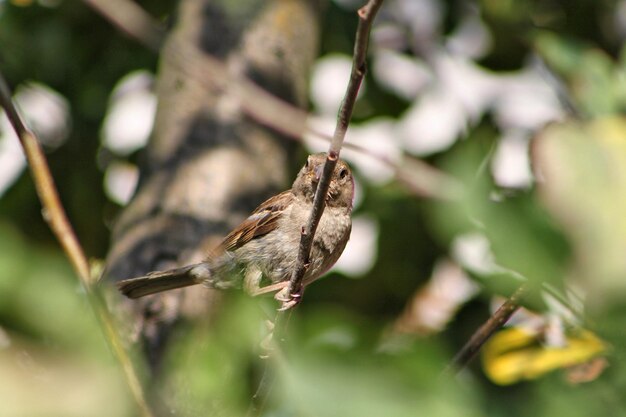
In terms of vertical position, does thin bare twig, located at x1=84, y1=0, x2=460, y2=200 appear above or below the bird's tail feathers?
above

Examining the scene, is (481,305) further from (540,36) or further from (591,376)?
(591,376)

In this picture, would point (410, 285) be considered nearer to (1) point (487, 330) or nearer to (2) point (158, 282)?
(2) point (158, 282)

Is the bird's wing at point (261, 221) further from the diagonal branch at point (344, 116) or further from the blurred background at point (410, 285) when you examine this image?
the diagonal branch at point (344, 116)

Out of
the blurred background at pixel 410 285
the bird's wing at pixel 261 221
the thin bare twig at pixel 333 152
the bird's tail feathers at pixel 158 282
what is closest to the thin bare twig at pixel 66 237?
the blurred background at pixel 410 285

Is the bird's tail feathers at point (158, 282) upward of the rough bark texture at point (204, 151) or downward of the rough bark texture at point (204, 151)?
downward

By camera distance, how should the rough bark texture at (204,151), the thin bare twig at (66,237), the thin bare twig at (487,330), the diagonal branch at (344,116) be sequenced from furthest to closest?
the rough bark texture at (204,151) < the thin bare twig at (487,330) < the diagonal branch at (344,116) < the thin bare twig at (66,237)

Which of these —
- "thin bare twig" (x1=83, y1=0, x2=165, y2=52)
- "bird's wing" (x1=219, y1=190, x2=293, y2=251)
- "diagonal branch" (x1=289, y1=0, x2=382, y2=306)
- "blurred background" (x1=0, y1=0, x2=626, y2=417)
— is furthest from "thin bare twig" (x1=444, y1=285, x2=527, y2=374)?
"bird's wing" (x1=219, y1=190, x2=293, y2=251)

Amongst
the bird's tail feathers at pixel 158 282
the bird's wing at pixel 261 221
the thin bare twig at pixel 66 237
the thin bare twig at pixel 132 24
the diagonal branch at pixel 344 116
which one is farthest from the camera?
the bird's wing at pixel 261 221

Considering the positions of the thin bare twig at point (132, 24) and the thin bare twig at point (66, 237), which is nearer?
the thin bare twig at point (66, 237)

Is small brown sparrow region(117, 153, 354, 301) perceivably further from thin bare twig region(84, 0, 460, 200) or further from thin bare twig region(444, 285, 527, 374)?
thin bare twig region(444, 285, 527, 374)
